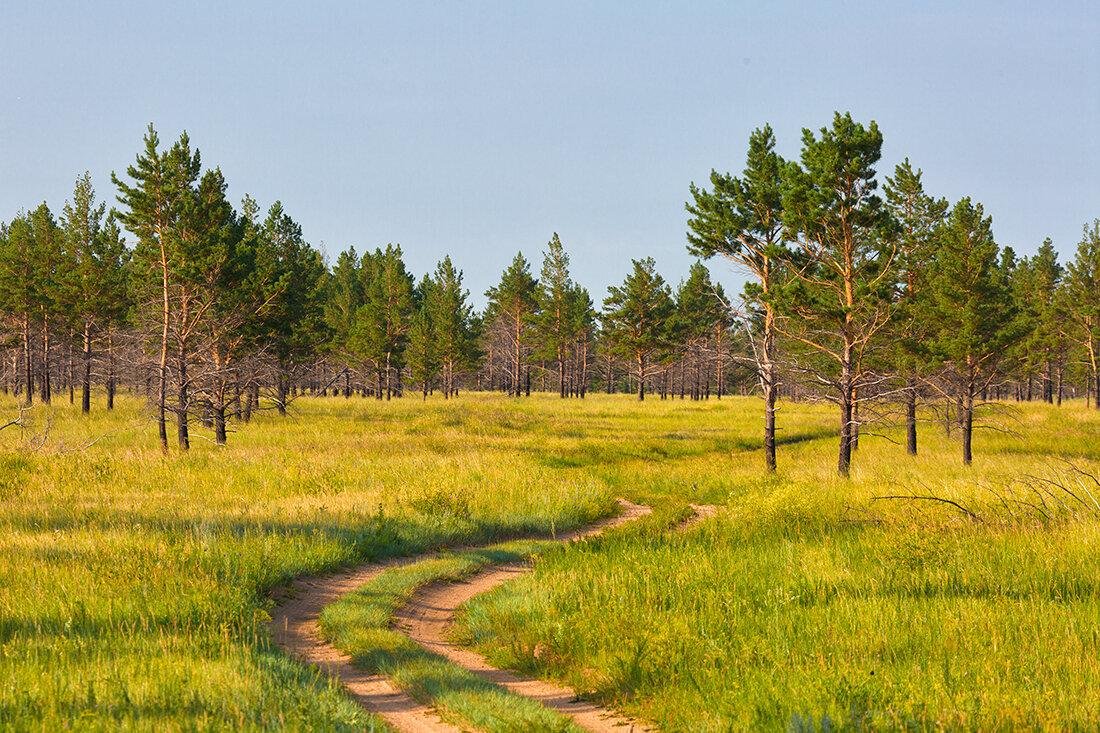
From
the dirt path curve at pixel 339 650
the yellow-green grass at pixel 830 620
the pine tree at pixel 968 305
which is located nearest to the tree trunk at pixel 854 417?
the pine tree at pixel 968 305

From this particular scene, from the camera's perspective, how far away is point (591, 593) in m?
9.30

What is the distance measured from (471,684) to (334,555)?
5607 millimetres

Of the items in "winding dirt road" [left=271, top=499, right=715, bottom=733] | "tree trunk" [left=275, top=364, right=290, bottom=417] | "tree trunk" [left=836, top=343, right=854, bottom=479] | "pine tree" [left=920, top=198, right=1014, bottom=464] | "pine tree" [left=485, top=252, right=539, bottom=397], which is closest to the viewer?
"winding dirt road" [left=271, top=499, right=715, bottom=733]

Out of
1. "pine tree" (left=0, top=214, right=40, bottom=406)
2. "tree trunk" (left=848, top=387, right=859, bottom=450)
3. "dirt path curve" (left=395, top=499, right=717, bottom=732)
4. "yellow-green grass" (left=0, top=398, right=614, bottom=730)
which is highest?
"pine tree" (left=0, top=214, right=40, bottom=406)

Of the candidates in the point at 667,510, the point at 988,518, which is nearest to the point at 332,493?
the point at 667,510

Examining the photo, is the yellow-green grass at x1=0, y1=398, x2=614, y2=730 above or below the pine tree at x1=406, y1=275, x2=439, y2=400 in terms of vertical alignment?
below

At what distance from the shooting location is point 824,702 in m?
5.67

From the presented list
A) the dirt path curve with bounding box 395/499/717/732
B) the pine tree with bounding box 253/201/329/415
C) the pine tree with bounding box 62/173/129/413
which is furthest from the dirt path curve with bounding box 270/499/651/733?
the pine tree with bounding box 62/173/129/413

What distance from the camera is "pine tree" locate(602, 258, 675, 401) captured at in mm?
68312

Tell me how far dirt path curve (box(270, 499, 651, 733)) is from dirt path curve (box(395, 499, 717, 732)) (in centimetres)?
98

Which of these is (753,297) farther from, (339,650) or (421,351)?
(421,351)

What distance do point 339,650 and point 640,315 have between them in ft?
205

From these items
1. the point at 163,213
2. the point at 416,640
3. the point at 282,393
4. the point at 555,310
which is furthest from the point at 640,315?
the point at 416,640

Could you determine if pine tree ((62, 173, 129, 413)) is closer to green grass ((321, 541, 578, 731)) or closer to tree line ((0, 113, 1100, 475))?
tree line ((0, 113, 1100, 475))
